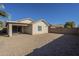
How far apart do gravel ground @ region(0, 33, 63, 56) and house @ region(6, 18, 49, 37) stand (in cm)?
12

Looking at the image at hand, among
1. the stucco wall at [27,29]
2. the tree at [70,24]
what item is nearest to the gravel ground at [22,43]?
the stucco wall at [27,29]

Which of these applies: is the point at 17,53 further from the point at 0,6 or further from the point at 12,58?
the point at 0,6

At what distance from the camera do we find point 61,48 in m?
5.72

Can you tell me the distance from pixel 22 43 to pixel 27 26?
44cm

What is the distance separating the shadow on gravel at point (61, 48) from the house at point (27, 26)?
411 millimetres

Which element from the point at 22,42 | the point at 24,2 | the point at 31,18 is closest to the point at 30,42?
the point at 22,42

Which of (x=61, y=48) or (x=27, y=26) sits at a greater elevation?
(x=27, y=26)

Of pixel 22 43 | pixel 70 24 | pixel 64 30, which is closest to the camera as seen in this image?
pixel 70 24

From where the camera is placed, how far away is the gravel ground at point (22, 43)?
562 centimetres

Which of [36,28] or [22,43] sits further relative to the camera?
[36,28]

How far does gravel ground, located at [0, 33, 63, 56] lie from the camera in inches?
221

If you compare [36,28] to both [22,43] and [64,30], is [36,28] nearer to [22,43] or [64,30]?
[22,43]

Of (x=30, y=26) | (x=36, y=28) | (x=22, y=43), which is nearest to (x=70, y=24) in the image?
(x=36, y=28)

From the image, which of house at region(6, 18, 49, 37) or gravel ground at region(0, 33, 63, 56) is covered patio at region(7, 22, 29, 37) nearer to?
house at region(6, 18, 49, 37)
